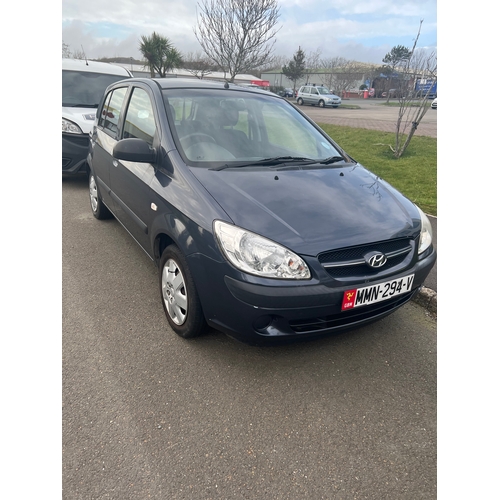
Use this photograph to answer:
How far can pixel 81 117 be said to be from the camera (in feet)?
21.8

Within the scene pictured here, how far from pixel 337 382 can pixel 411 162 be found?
289 inches

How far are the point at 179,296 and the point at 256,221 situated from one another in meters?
0.83

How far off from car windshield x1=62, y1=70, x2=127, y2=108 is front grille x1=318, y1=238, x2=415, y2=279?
6.44 meters

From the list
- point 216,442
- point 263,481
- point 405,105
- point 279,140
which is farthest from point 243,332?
point 405,105

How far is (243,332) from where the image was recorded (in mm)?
2393

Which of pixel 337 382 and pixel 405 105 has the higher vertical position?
pixel 405 105

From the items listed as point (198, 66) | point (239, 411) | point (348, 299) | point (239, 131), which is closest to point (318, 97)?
point (198, 66)

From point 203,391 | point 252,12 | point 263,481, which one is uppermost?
point 252,12

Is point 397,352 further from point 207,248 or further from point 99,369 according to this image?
point 99,369

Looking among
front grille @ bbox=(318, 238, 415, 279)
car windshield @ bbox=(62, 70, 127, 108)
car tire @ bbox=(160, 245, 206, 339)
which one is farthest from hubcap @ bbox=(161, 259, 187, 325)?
car windshield @ bbox=(62, 70, 127, 108)

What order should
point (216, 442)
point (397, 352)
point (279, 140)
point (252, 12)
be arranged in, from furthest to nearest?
point (252, 12) < point (279, 140) < point (397, 352) < point (216, 442)

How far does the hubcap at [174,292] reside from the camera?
279 centimetres

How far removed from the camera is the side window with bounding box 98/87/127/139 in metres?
4.22

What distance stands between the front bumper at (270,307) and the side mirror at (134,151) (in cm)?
98
